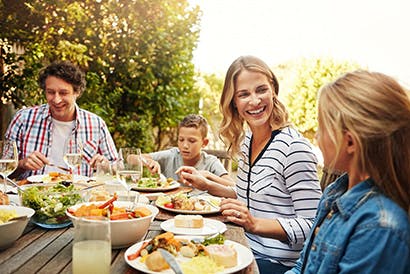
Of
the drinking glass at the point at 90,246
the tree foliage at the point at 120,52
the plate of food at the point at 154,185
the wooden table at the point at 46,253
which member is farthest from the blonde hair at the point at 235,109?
the tree foliage at the point at 120,52

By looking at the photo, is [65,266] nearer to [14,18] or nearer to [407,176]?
[407,176]

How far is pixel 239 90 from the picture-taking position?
2146mm

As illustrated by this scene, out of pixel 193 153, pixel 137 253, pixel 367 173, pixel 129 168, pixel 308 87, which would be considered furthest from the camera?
pixel 308 87

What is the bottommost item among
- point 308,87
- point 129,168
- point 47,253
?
point 47,253

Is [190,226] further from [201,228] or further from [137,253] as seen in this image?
[137,253]

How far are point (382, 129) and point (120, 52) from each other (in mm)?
4390

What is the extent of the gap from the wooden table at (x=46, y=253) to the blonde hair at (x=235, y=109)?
80 cm

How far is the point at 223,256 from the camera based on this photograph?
1.18m

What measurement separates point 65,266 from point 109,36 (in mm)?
4132

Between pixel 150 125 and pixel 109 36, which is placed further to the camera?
pixel 150 125

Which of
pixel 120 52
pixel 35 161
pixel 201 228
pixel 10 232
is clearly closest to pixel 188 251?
pixel 201 228

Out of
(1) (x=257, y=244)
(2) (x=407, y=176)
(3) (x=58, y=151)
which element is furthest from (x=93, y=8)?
(2) (x=407, y=176)

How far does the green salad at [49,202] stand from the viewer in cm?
150

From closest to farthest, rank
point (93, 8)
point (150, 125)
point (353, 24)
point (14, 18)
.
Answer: point (14, 18) → point (93, 8) → point (150, 125) → point (353, 24)
